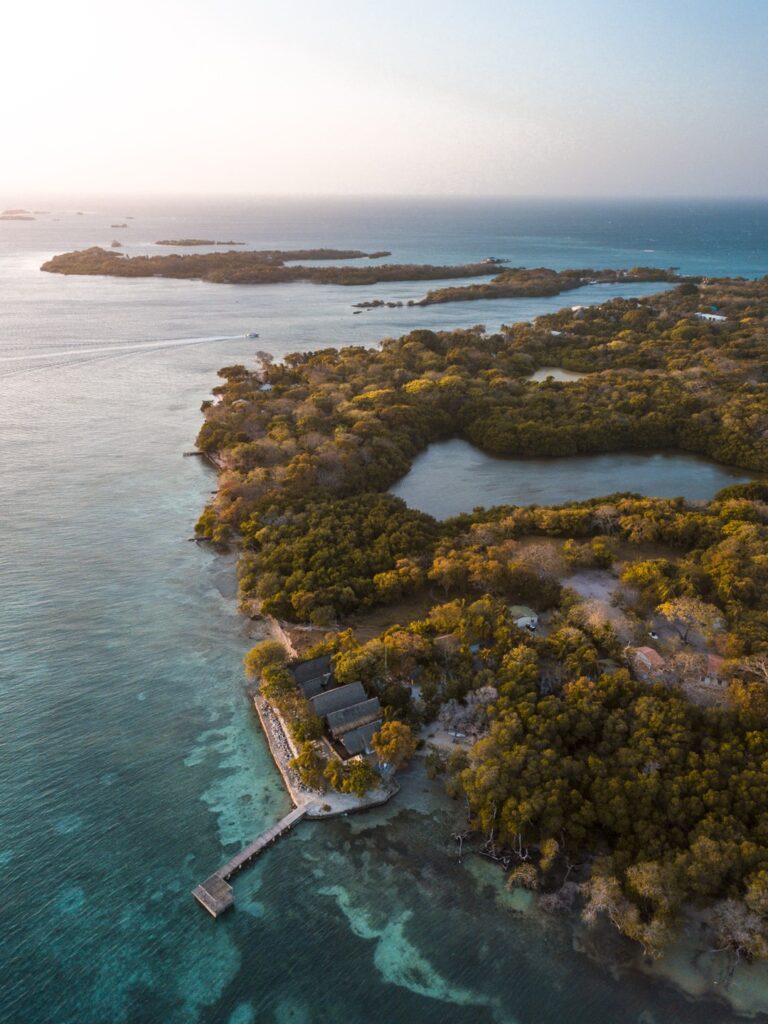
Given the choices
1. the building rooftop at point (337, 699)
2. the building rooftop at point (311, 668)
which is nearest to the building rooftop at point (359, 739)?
the building rooftop at point (337, 699)

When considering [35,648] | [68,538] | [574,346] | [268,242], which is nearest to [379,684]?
[35,648]

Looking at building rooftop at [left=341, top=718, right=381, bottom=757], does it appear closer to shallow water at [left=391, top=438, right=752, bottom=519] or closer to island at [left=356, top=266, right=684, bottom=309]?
shallow water at [left=391, top=438, right=752, bottom=519]

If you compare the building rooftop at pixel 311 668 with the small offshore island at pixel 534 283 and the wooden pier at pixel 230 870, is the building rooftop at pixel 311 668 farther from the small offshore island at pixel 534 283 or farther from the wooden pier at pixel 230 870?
the small offshore island at pixel 534 283

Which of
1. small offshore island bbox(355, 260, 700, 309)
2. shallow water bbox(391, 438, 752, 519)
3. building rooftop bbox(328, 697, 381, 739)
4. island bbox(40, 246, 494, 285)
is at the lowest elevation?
building rooftop bbox(328, 697, 381, 739)

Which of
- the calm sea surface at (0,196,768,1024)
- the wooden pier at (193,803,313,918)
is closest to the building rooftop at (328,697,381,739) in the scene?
the calm sea surface at (0,196,768,1024)

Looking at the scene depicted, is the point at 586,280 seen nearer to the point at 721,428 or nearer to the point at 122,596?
the point at 721,428

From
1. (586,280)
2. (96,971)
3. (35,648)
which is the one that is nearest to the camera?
(96,971)
